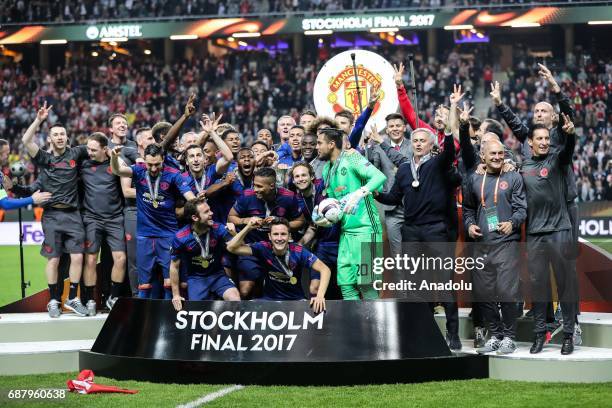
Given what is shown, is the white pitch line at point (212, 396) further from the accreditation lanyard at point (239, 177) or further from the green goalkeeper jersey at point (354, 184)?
the accreditation lanyard at point (239, 177)

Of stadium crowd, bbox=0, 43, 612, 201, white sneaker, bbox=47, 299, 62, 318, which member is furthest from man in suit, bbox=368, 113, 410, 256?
stadium crowd, bbox=0, 43, 612, 201

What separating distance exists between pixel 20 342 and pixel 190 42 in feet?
109

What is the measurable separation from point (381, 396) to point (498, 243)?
1.83 meters

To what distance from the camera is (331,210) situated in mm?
9391

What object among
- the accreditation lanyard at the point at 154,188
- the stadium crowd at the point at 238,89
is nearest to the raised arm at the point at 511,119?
the accreditation lanyard at the point at 154,188

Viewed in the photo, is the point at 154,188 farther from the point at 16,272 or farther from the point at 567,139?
the point at 16,272

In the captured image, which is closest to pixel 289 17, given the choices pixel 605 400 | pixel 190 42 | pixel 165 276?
pixel 190 42

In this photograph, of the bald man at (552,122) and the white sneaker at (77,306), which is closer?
the bald man at (552,122)

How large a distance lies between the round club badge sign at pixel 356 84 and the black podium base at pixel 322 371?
3.44 metres

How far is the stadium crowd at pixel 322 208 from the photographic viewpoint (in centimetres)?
937

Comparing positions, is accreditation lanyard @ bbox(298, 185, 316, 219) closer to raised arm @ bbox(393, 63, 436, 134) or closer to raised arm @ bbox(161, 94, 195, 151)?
raised arm @ bbox(161, 94, 195, 151)

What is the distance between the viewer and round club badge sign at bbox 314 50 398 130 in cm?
1180

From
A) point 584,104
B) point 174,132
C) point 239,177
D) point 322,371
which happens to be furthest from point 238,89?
point 322,371

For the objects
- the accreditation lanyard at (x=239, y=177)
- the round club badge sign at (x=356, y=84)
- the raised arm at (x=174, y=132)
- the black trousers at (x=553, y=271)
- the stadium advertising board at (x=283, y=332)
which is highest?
the round club badge sign at (x=356, y=84)
